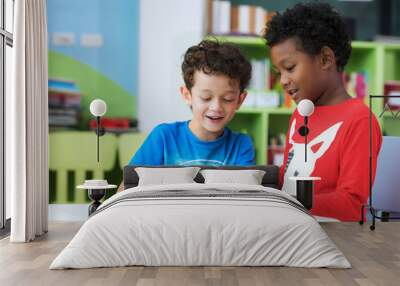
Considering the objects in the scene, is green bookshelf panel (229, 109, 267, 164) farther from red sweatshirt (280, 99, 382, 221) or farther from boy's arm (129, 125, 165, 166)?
boy's arm (129, 125, 165, 166)

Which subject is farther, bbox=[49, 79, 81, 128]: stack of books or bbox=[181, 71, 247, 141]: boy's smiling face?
bbox=[49, 79, 81, 128]: stack of books

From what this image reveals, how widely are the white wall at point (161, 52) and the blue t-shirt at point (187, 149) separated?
1.01 feet

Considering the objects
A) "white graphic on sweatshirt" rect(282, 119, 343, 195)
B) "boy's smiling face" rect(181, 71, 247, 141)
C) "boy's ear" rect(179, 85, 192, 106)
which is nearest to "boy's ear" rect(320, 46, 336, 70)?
"white graphic on sweatshirt" rect(282, 119, 343, 195)

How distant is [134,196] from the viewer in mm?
3750

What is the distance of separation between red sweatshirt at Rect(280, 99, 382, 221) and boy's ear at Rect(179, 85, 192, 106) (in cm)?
108

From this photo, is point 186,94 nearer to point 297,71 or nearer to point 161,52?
point 161,52

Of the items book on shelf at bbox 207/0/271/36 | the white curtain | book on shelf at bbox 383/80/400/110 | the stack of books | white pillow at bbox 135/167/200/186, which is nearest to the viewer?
the white curtain

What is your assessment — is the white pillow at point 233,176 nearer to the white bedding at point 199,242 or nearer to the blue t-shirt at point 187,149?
the blue t-shirt at point 187,149

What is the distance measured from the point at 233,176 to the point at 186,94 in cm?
99

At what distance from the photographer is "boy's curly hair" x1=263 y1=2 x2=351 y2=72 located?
5160 millimetres

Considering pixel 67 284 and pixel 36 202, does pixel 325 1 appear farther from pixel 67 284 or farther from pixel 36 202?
pixel 67 284

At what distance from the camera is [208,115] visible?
5137 millimetres

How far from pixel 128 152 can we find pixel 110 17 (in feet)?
4.29

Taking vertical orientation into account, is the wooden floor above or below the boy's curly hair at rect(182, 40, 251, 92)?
below
